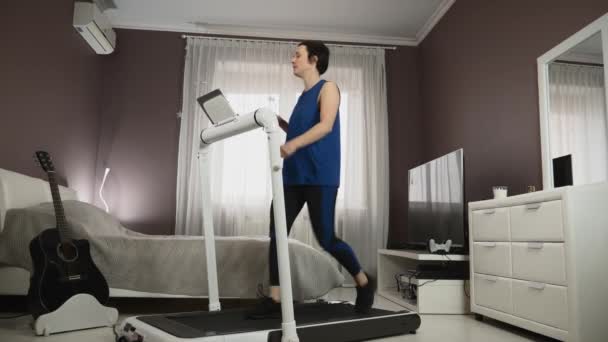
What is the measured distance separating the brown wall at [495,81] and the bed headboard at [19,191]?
121 inches

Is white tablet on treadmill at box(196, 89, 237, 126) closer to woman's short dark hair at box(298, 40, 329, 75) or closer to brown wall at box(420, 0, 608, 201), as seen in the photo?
woman's short dark hair at box(298, 40, 329, 75)

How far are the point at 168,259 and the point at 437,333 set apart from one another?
1504mm

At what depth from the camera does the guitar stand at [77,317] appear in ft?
6.88

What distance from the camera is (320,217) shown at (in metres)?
1.91

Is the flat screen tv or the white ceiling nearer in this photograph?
the flat screen tv

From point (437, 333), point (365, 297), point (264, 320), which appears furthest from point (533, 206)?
point (264, 320)

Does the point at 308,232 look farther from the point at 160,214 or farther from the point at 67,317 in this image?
the point at 67,317

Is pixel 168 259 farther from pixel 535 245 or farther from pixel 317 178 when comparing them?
pixel 535 245

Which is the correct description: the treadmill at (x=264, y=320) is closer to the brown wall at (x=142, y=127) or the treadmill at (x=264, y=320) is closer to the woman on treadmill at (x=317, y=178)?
the woman on treadmill at (x=317, y=178)

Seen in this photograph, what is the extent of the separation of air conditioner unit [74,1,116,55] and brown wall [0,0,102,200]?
0.07m

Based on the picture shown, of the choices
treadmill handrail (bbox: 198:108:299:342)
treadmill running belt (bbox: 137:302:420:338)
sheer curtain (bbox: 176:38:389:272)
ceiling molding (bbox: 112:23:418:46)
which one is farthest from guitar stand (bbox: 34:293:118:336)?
ceiling molding (bbox: 112:23:418:46)

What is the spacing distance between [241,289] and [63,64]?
7.90 feet

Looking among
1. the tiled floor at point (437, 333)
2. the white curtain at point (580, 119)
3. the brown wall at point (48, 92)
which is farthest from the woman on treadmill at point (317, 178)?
the brown wall at point (48, 92)

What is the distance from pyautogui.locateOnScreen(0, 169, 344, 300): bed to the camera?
2.54 metres
